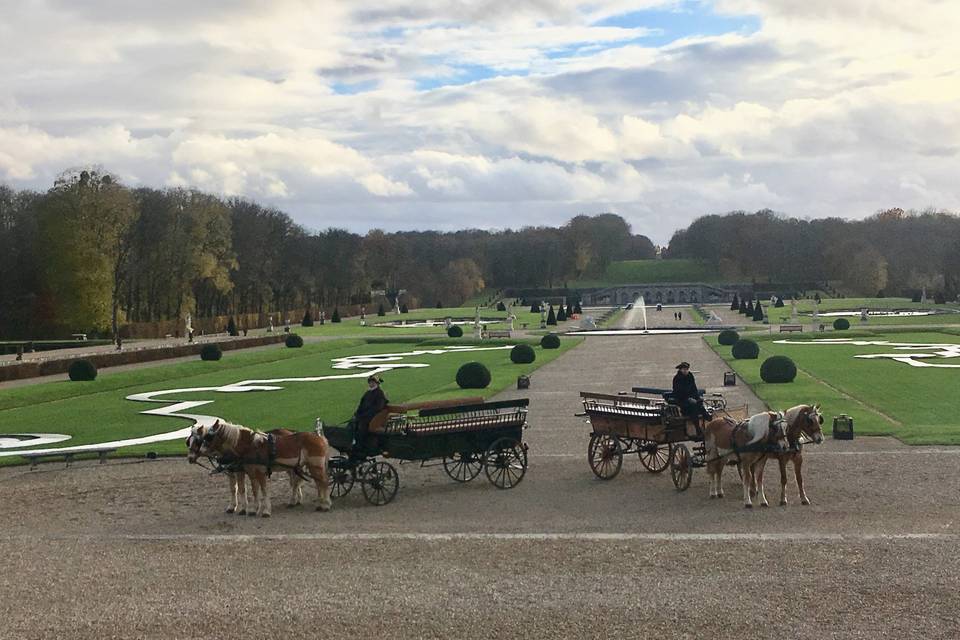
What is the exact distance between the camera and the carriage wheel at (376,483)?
15375 mm

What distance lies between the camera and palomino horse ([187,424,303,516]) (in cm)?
1444

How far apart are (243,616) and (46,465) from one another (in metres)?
12.0

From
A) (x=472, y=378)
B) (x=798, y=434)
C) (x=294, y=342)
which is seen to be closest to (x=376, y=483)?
(x=798, y=434)

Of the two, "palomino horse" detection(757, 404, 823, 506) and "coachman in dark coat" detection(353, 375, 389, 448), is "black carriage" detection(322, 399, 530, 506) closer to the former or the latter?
"coachman in dark coat" detection(353, 375, 389, 448)

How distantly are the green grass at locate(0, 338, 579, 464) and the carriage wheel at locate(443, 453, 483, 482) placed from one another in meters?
6.99

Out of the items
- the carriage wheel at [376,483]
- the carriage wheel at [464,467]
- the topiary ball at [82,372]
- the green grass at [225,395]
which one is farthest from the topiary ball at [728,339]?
the carriage wheel at [376,483]

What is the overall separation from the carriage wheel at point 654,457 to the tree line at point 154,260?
5749 centimetres

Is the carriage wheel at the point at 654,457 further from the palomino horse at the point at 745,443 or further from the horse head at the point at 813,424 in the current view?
the horse head at the point at 813,424

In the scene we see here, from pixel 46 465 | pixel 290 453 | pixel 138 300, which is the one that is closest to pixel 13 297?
pixel 138 300

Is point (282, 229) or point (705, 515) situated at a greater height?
point (282, 229)

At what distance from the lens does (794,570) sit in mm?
11367

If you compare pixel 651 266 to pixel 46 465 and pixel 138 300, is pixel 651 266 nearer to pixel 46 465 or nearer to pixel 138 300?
pixel 138 300

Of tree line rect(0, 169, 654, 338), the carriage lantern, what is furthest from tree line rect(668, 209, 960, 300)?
the carriage lantern

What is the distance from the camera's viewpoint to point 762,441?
571 inches
